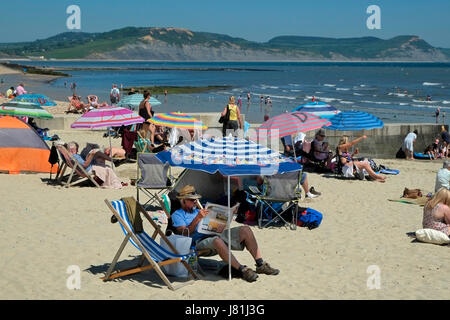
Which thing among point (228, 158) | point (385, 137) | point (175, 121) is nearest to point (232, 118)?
point (175, 121)

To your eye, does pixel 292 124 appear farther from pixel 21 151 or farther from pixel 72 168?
pixel 21 151

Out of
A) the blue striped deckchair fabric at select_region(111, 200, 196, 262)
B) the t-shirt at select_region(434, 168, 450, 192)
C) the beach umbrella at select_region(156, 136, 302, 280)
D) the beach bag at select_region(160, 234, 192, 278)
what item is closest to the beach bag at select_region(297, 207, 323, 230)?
the t-shirt at select_region(434, 168, 450, 192)

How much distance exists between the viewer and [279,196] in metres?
9.23

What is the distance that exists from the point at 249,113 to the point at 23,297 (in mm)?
27833

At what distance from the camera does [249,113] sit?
110ft

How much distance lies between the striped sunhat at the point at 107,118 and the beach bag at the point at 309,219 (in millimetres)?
4302

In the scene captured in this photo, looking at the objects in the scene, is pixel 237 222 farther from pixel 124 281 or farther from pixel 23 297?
pixel 23 297

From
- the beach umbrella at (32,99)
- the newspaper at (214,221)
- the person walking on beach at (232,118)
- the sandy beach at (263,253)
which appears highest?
the beach umbrella at (32,99)

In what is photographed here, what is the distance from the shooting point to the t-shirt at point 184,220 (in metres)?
6.75

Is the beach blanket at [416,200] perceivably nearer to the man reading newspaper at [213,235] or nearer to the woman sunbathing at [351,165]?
the woman sunbathing at [351,165]

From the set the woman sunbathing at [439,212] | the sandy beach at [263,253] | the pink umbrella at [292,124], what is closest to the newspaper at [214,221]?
the sandy beach at [263,253]

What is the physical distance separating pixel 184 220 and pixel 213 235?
331 mm

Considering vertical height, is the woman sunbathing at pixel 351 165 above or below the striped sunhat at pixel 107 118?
below
